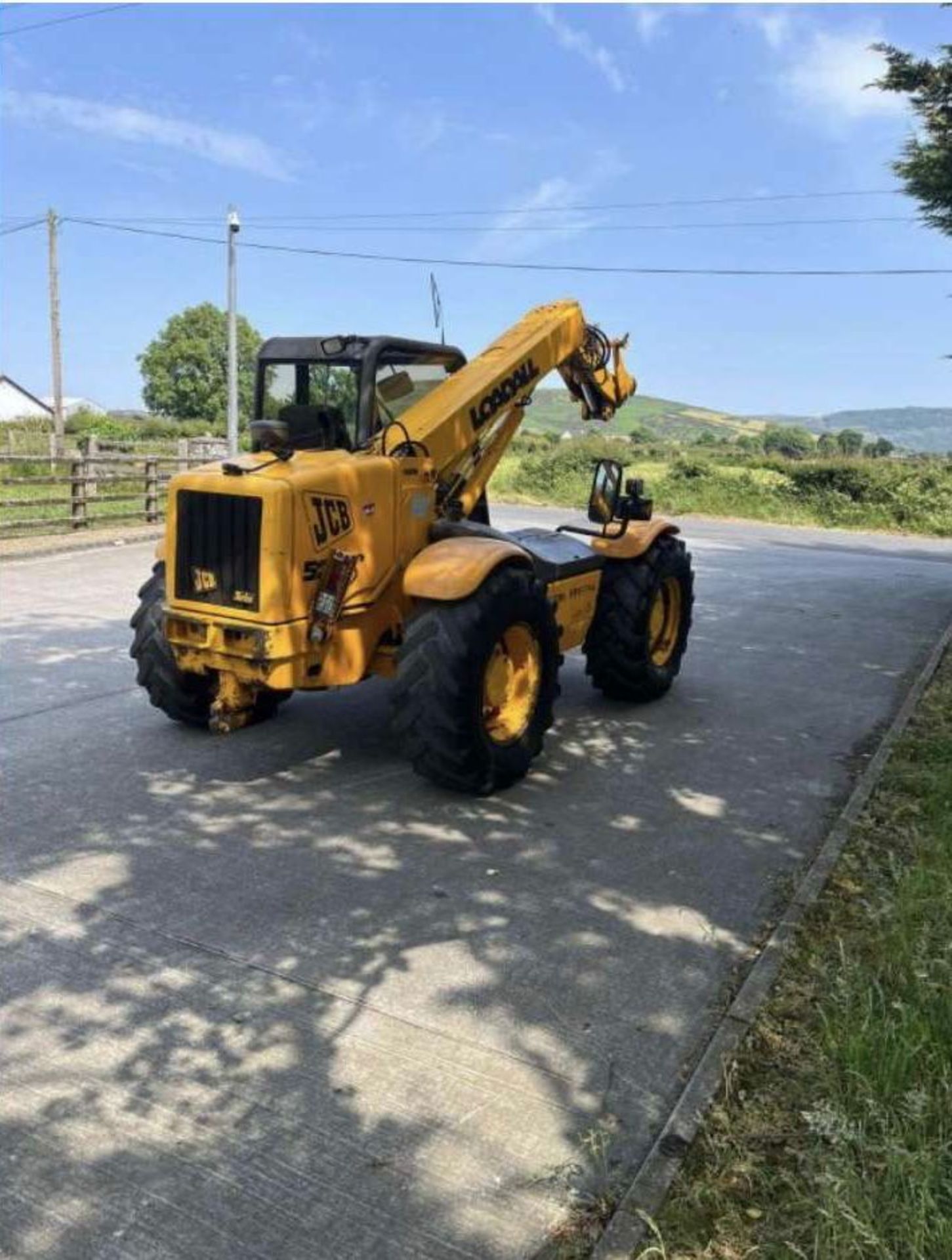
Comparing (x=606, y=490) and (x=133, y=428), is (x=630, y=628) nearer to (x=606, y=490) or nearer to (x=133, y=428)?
(x=606, y=490)

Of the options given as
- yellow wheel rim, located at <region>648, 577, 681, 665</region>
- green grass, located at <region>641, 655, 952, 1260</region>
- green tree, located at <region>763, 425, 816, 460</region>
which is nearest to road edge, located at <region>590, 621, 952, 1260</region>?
green grass, located at <region>641, 655, 952, 1260</region>

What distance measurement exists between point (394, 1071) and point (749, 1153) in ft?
3.39

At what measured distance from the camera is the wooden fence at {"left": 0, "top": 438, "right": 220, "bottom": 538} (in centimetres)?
1491

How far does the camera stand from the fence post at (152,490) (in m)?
17.0

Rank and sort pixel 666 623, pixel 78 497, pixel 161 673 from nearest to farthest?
pixel 161 673, pixel 666 623, pixel 78 497

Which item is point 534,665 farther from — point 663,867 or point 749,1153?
point 749,1153

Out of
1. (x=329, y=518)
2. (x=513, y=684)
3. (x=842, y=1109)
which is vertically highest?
(x=329, y=518)

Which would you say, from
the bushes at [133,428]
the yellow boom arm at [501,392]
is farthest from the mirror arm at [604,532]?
the bushes at [133,428]

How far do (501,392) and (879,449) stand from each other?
106ft

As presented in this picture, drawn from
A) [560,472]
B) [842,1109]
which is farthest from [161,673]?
[560,472]

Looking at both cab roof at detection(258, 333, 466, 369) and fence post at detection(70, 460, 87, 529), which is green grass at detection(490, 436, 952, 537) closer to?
fence post at detection(70, 460, 87, 529)

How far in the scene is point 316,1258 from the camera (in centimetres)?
235

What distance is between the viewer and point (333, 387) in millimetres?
5797

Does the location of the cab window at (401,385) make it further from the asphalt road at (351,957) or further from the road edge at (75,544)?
the road edge at (75,544)
